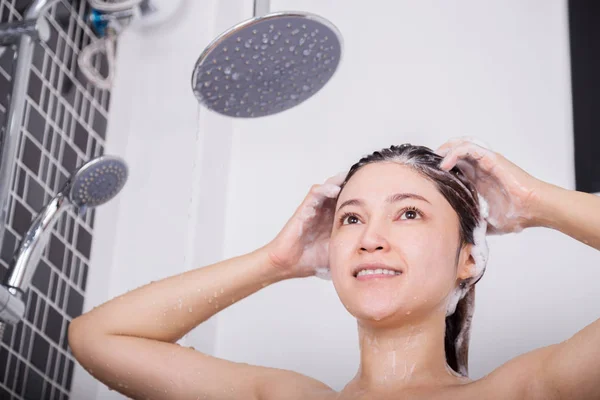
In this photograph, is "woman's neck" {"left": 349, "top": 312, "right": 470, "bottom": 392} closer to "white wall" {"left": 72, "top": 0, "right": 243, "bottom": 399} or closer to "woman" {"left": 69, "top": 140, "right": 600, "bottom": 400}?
"woman" {"left": 69, "top": 140, "right": 600, "bottom": 400}

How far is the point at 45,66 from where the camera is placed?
1.77 metres

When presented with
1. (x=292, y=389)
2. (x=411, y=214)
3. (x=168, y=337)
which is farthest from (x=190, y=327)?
(x=411, y=214)

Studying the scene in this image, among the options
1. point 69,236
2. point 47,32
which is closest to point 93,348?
point 69,236

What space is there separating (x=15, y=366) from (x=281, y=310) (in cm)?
58

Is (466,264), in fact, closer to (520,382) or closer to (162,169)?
(520,382)

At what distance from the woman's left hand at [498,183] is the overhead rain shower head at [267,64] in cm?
26

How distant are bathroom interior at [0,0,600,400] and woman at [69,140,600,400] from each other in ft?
0.78

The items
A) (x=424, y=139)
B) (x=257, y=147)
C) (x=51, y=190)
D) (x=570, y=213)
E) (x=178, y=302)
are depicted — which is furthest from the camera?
(x=257, y=147)

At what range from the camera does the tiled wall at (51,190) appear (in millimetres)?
1632

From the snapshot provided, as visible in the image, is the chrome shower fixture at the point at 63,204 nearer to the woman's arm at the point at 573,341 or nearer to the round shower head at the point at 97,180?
the round shower head at the point at 97,180

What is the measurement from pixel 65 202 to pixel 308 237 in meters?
0.42

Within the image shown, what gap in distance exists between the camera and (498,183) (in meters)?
1.30

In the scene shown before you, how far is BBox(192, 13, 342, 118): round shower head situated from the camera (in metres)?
1.32

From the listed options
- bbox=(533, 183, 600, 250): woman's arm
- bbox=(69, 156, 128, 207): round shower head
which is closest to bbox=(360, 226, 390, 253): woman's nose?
bbox=(533, 183, 600, 250): woman's arm
